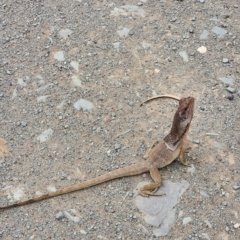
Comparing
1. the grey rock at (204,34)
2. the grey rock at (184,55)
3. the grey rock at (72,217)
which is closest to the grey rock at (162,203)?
the grey rock at (72,217)

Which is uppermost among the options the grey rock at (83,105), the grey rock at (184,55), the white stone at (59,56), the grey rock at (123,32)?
the white stone at (59,56)

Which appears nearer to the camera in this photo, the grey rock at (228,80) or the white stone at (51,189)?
the white stone at (51,189)

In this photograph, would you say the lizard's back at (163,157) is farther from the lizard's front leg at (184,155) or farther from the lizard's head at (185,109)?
the lizard's head at (185,109)

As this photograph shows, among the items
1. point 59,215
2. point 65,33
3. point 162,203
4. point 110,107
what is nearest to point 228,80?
point 110,107

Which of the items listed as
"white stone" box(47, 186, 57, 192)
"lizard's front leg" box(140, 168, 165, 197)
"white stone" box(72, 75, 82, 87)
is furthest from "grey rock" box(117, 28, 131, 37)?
"white stone" box(47, 186, 57, 192)

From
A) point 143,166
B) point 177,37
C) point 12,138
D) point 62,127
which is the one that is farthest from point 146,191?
point 177,37

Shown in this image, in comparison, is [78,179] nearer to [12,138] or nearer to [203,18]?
[12,138]

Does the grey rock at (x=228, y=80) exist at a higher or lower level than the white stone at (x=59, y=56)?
lower
